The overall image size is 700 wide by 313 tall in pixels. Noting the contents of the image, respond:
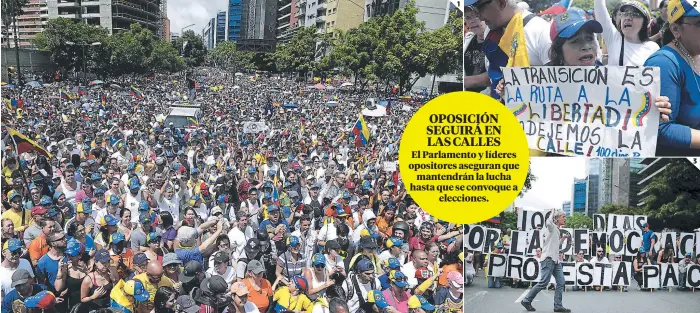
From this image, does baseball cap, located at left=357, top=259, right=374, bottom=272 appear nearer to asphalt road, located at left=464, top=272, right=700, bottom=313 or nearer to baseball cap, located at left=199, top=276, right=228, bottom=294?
asphalt road, located at left=464, top=272, right=700, bottom=313

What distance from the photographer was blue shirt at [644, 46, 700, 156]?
3803mm

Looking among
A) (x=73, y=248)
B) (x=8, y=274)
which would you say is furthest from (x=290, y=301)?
(x=8, y=274)

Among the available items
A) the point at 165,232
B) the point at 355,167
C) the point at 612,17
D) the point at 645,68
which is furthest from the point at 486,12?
the point at 165,232

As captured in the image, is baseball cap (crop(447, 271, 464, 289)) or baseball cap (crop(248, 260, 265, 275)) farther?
baseball cap (crop(447, 271, 464, 289))

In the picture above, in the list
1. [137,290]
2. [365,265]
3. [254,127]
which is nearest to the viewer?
[137,290]

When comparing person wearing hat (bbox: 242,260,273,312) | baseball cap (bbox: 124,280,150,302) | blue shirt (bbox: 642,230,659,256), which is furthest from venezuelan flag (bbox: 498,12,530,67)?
baseball cap (bbox: 124,280,150,302)

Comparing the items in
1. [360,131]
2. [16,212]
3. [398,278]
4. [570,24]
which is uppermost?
[570,24]

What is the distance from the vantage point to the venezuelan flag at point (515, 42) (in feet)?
13.3

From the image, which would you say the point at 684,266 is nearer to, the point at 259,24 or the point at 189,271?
the point at 189,271

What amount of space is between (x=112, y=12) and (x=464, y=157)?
3122 mm

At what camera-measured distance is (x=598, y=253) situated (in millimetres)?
4301

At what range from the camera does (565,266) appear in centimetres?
432

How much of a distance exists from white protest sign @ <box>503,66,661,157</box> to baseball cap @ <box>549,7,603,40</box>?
232 millimetres

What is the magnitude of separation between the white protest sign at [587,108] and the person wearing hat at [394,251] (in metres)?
1.26
